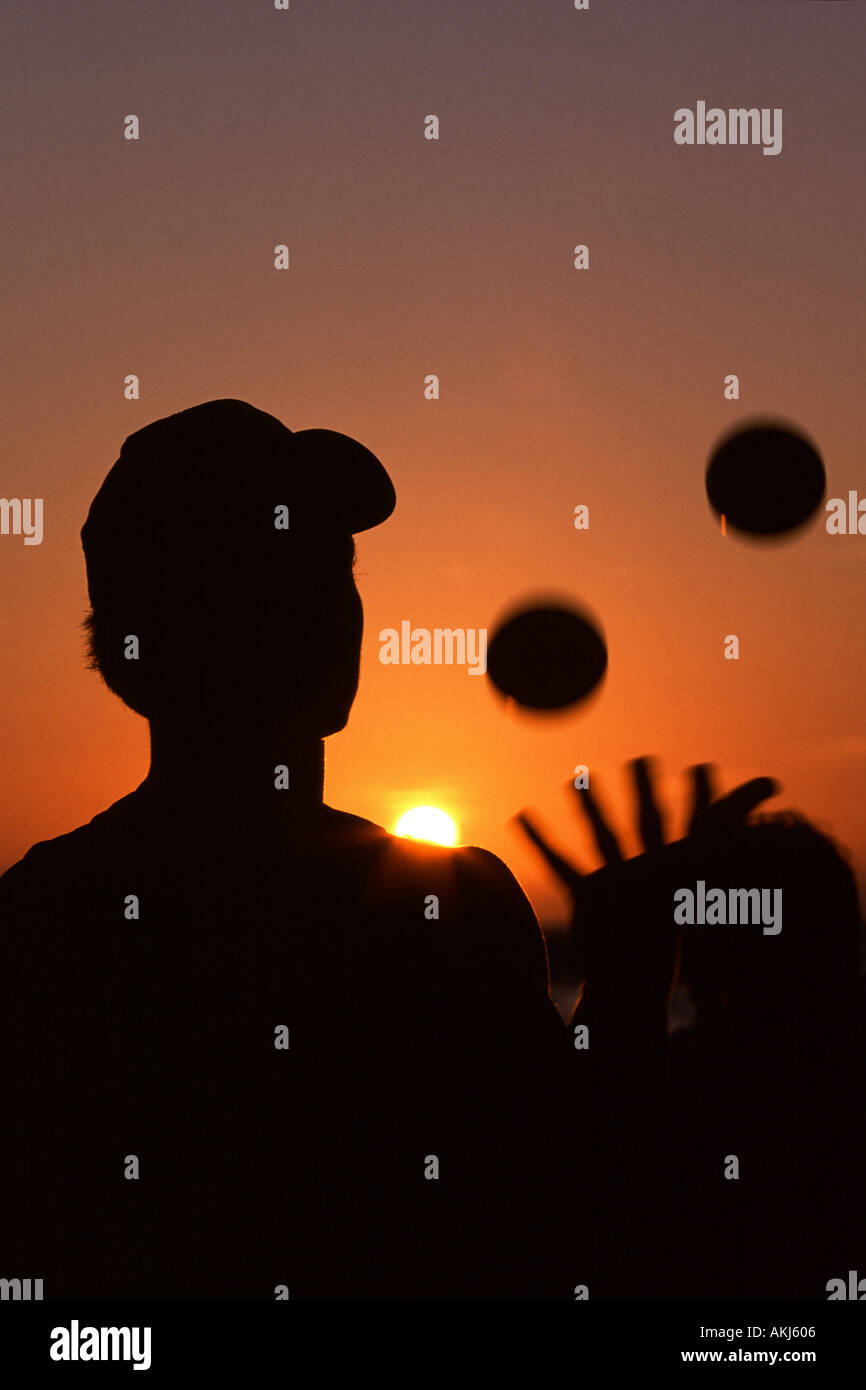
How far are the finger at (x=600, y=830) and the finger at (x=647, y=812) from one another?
0.06 m

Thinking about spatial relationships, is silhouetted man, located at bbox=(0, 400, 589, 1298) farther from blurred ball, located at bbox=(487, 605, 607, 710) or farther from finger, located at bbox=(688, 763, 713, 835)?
blurred ball, located at bbox=(487, 605, 607, 710)

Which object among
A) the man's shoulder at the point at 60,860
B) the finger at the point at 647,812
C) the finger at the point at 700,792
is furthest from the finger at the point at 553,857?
the man's shoulder at the point at 60,860

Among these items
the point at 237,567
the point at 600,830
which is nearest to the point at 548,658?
the point at 600,830

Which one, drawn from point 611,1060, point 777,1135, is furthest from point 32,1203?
point 777,1135

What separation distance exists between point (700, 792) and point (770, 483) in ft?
11.4

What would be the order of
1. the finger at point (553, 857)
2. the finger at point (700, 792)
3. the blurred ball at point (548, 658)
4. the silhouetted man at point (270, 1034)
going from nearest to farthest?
the silhouetted man at point (270, 1034) < the finger at point (700, 792) < the finger at point (553, 857) < the blurred ball at point (548, 658)

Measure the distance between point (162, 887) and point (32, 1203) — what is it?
21.5 inches

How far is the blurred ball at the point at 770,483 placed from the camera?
5.04 metres

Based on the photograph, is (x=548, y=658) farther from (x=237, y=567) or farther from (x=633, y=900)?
(x=237, y=567)

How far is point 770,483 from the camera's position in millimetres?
5090

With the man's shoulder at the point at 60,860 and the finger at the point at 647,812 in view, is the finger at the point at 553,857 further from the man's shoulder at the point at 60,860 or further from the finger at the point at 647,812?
the man's shoulder at the point at 60,860

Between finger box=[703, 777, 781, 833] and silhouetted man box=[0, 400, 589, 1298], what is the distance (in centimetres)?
40

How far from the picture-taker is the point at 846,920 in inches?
123
